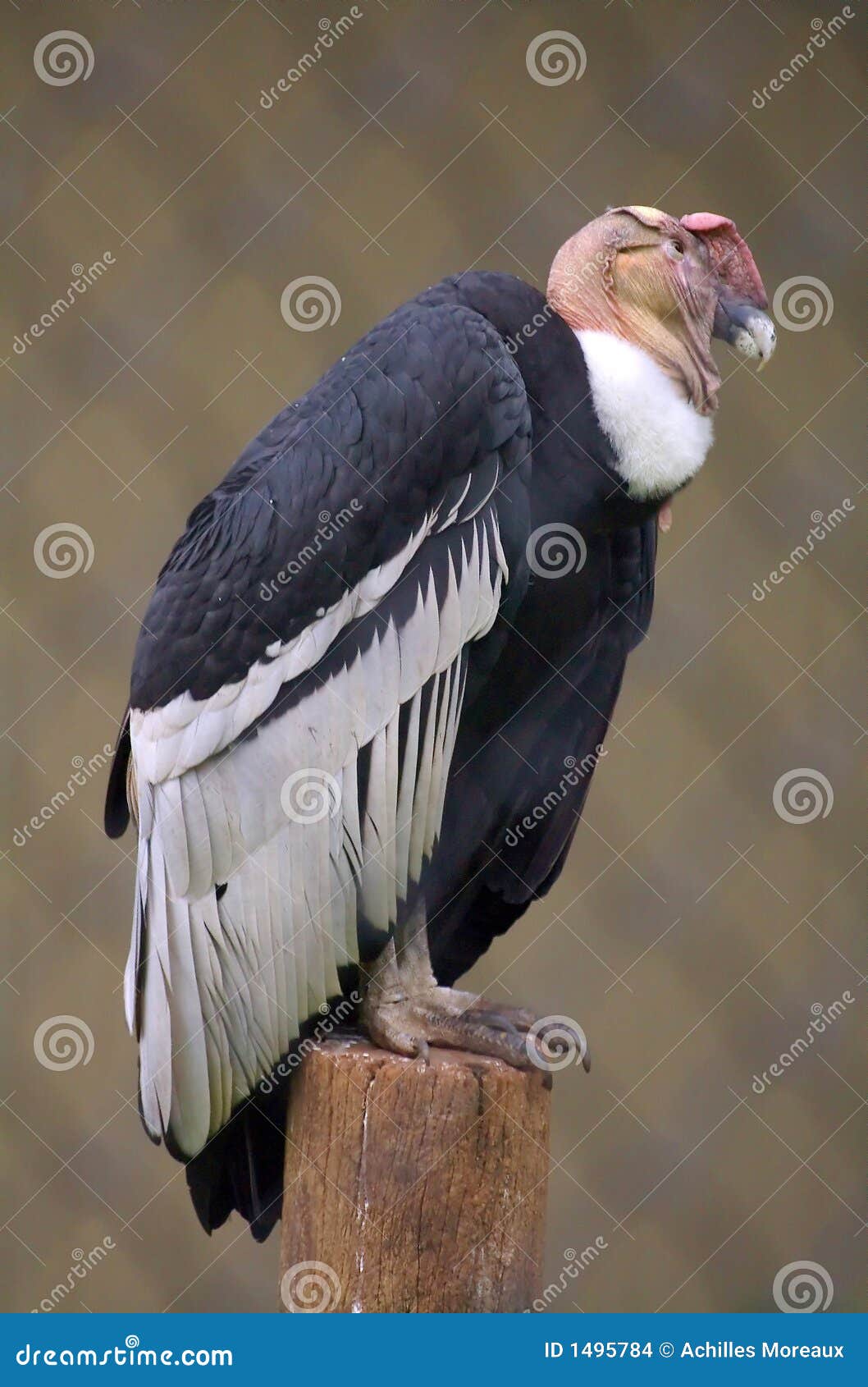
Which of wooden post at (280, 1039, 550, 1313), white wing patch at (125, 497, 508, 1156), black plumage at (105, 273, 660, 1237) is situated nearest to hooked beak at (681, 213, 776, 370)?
black plumage at (105, 273, 660, 1237)

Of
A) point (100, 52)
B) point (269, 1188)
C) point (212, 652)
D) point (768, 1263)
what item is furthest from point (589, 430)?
point (768, 1263)

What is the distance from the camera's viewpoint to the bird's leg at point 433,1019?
169cm

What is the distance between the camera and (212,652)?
1688mm

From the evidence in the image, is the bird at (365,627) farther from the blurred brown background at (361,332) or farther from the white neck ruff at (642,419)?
the blurred brown background at (361,332)

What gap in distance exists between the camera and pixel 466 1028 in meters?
1.73

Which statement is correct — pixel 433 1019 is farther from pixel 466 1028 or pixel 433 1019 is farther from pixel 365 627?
pixel 365 627

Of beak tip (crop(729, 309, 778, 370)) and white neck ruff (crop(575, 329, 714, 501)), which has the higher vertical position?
beak tip (crop(729, 309, 778, 370))

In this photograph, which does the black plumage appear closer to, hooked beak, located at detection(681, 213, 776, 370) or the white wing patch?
the white wing patch

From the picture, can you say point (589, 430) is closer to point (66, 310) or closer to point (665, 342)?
point (665, 342)

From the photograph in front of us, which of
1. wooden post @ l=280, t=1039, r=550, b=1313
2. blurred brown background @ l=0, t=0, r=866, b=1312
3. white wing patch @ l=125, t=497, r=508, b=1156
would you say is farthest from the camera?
blurred brown background @ l=0, t=0, r=866, b=1312

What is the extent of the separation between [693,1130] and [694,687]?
0.78m

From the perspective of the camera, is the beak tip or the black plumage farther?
the beak tip

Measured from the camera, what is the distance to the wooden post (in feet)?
5.17

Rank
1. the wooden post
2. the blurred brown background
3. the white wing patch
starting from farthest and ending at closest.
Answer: the blurred brown background, the white wing patch, the wooden post
